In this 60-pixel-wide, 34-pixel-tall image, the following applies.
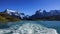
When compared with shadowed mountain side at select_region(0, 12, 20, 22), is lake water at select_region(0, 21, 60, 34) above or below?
below

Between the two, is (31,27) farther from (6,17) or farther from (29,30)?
(6,17)

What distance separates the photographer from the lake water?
403cm

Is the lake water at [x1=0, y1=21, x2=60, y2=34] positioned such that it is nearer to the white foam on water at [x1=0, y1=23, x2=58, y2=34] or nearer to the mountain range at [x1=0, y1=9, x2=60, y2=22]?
the white foam on water at [x1=0, y1=23, x2=58, y2=34]

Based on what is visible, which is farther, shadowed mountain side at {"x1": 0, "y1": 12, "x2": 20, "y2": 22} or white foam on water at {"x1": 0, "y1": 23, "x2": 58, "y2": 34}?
shadowed mountain side at {"x1": 0, "y1": 12, "x2": 20, "y2": 22}

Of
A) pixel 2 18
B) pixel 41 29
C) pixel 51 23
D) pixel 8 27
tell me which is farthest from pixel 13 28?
pixel 51 23

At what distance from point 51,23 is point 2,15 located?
1391 millimetres

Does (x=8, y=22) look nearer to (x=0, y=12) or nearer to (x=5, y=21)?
(x=5, y=21)

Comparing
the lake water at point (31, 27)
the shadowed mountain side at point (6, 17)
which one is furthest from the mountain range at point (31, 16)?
the lake water at point (31, 27)

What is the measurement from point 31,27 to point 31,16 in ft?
1.24

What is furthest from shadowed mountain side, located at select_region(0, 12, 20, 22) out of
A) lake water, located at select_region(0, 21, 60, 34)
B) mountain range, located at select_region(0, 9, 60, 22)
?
lake water, located at select_region(0, 21, 60, 34)

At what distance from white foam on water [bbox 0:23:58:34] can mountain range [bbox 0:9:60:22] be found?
0.28m

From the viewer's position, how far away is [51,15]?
3973 millimetres

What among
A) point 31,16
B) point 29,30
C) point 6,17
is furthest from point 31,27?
point 6,17

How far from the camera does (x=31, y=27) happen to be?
427cm
